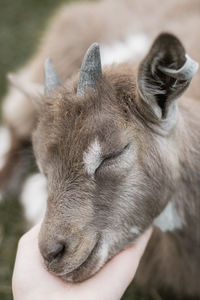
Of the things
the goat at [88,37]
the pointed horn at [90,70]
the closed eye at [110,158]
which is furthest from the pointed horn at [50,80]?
the goat at [88,37]

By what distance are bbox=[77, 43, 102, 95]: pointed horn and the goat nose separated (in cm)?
72

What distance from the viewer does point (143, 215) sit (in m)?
2.32

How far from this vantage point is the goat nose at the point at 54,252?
210 centimetres

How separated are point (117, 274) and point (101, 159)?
59 cm

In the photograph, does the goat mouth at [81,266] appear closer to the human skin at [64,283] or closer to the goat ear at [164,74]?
the human skin at [64,283]

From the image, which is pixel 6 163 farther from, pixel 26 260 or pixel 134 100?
pixel 134 100

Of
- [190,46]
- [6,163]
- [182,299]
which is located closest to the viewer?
[182,299]

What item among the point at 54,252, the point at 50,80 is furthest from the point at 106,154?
the point at 50,80

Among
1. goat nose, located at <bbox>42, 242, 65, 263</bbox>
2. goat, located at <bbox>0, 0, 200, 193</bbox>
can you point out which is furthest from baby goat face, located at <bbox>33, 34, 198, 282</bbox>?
goat, located at <bbox>0, 0, 200, 193</bbox>

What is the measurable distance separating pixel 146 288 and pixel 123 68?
181 cm

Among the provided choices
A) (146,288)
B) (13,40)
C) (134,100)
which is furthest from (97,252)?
(13,40)

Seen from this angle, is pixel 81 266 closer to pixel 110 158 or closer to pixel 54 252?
pixel 54 252

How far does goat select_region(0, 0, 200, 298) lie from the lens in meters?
2.11

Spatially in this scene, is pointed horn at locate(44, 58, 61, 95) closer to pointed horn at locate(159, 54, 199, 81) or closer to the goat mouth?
pointed horn at locate(159, 54, 199, 81)
